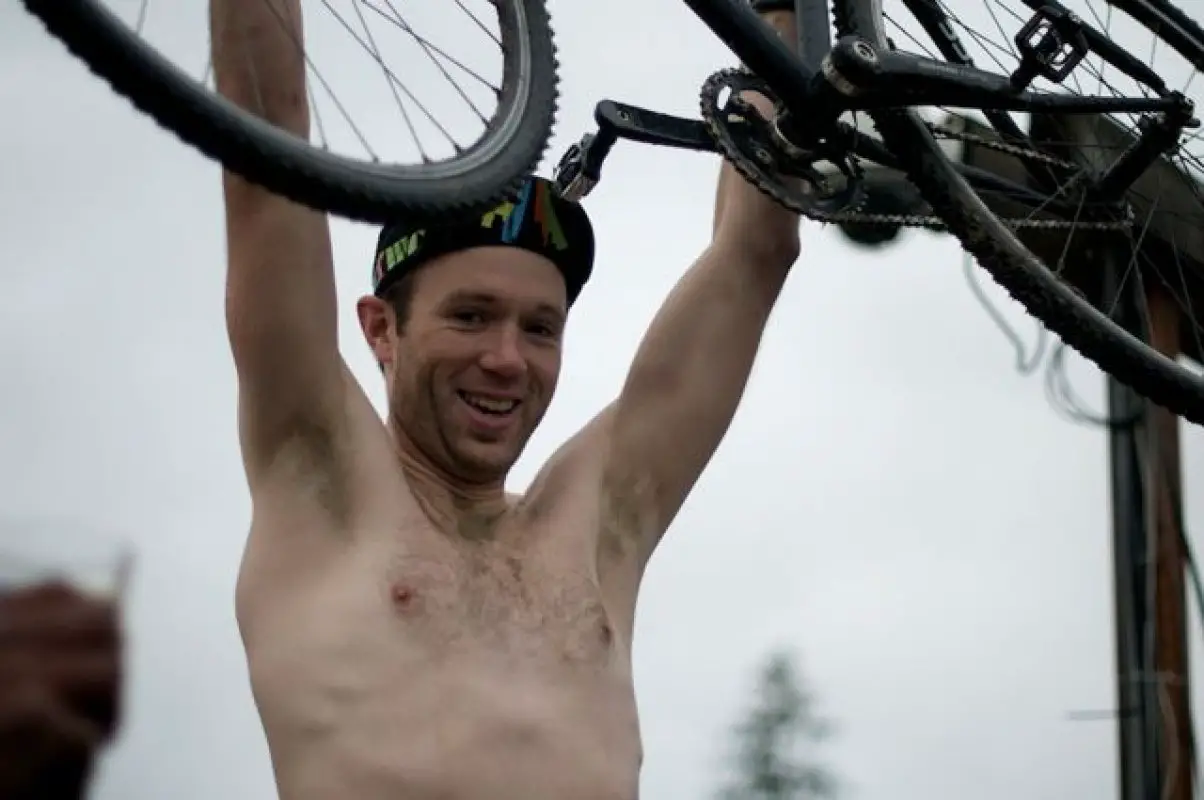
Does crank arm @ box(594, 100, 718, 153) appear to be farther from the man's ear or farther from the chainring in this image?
the man's ear

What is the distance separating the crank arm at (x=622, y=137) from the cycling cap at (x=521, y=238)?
0.13m

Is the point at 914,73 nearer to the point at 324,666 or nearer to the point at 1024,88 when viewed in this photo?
the point at 1024,88

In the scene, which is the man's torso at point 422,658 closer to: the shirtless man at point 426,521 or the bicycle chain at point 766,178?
the shirtless man at point 426,521

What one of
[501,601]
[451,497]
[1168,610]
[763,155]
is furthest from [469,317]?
[1168,610]

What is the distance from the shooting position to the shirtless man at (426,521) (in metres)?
2.38

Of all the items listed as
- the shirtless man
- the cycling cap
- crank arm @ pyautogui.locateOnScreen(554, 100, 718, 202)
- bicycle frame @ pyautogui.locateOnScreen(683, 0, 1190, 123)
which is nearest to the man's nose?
the shirtless man

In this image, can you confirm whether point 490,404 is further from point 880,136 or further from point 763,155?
point 880,136

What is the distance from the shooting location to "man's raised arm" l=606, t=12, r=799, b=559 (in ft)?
9.30

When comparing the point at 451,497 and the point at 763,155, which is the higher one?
the point at 763,155

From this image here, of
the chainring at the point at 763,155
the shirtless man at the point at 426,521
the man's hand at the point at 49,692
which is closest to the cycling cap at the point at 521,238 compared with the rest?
the shirtless man at the point at 426,521

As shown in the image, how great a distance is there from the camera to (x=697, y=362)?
2879mm

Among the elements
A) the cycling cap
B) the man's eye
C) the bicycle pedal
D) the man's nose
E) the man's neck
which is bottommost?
the man's neck

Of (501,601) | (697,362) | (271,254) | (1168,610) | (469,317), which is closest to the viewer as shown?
(271,254)

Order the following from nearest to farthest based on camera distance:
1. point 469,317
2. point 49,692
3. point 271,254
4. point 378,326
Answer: point 49,692 → point 271,254 → point 469,317 → point 378,326
